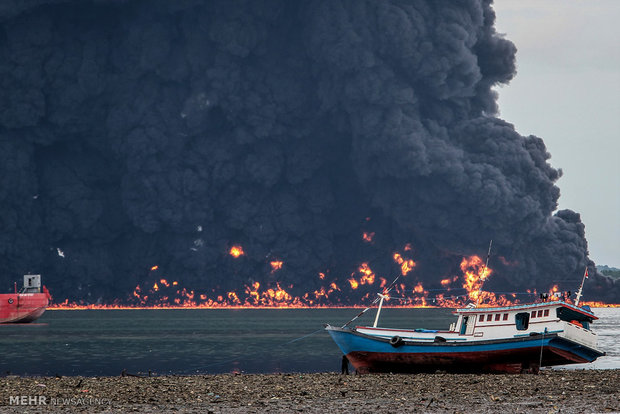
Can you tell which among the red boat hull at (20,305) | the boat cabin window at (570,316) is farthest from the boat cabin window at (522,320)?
the red boat hull at (20,305)

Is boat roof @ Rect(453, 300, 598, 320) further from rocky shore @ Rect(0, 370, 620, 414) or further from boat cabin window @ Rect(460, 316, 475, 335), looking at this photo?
rocky shore @ Rect(0, 370, 620, 414)

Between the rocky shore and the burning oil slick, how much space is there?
451 feet

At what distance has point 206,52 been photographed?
194750mm

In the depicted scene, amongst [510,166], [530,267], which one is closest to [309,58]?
[510,166]

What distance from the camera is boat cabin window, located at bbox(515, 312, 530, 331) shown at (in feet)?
143

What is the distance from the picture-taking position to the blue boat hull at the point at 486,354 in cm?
4212

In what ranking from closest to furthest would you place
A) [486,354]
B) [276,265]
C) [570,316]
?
[486,354], [570,316], [276,265]

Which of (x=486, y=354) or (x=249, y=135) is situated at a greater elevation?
(x=249, y=135)

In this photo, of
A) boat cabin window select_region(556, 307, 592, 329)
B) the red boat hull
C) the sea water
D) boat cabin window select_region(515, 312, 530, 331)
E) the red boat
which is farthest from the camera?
the red boat hull

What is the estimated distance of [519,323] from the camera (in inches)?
1722

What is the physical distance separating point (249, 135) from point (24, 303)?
76028 millimetres

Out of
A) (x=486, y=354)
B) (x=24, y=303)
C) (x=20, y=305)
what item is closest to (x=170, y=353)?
(x=486, y=354)

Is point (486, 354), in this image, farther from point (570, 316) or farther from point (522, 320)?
point (570, 316)

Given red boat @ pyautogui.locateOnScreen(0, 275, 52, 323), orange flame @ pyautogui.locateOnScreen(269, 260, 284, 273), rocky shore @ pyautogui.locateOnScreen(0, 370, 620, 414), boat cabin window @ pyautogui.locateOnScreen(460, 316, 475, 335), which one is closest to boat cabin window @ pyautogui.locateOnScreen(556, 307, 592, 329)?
rocky shore @ pyautogui.locateOnScreen(0, 370, 620, 414)
